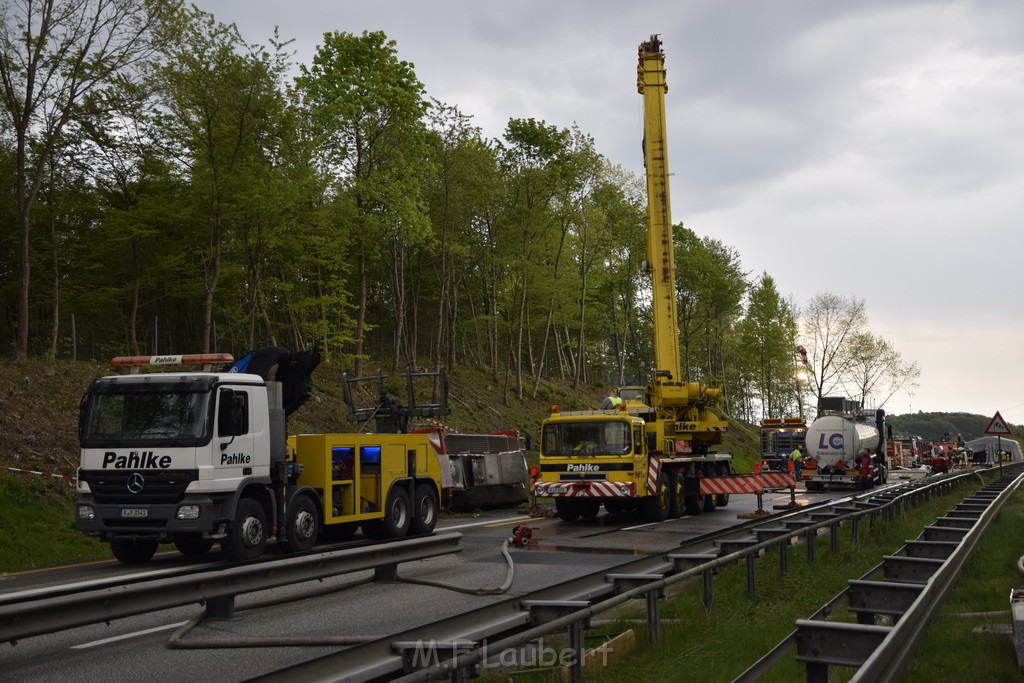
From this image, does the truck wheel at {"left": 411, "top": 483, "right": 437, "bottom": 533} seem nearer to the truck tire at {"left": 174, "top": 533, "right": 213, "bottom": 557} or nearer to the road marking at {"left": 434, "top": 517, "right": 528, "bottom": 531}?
the road marking at {"left": 434, "top": 517, "right": 528, "bottom": 531}

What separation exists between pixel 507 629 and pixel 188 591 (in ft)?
8.94

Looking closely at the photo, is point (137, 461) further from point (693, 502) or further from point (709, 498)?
point (709, 498)

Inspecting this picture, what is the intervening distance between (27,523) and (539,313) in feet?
125

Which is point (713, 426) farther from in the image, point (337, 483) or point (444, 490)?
point (337, 483)

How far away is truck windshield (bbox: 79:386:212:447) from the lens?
526 inches

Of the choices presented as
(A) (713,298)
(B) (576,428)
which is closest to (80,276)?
(B) (576,428)

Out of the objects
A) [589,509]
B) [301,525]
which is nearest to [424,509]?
[301,525]

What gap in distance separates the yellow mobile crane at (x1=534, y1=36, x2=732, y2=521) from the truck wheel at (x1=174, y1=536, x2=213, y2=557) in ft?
27.2

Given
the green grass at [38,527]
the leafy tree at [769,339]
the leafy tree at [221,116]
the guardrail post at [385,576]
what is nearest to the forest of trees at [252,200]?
the leafy tree at [221,116]

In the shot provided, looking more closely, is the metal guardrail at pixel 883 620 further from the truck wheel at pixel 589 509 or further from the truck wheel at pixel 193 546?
the truck wheel at pixel 589 509

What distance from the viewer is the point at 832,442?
36.9 metres

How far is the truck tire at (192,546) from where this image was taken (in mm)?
13667

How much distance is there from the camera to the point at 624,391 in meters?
28.7

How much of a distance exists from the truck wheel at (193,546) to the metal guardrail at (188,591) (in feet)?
16.0
